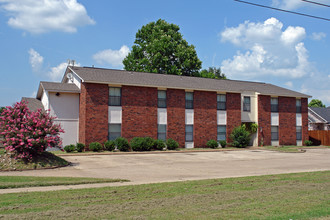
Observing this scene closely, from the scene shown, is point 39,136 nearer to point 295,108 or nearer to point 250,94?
point 250,94

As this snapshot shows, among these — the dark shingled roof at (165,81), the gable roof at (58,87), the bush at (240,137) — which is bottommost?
the bush at (240,137)

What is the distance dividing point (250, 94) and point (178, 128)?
29.4ft

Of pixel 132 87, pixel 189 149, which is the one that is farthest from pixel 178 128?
pixel 132 87

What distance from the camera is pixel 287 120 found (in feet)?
115

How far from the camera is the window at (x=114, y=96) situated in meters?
27.0

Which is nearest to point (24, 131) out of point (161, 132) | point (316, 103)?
point (161, 132)

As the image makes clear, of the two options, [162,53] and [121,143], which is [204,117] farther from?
[162,53]

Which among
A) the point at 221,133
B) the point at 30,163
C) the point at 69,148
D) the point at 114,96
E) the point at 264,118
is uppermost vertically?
the point at 114,96

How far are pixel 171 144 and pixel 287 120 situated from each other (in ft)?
47.0

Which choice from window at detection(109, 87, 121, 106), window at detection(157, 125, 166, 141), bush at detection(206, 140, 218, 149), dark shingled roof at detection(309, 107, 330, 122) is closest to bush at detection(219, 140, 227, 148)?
bush at detection(206, 140, 218, 149)

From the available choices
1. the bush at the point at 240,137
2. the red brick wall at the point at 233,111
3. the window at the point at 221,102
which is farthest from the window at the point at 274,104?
the window at the point at 221,102

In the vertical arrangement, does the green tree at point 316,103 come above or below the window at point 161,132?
above

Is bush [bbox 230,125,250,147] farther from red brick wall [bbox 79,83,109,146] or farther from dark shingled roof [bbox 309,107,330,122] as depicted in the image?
dark shingled roof [bbox 309,107,330,122]

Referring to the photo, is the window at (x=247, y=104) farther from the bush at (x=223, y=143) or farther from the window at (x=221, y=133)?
the bush at (x=223, y=143)
